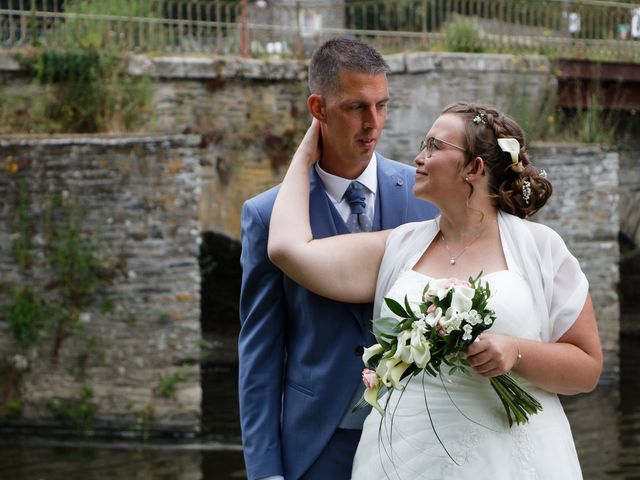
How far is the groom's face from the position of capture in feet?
9.53

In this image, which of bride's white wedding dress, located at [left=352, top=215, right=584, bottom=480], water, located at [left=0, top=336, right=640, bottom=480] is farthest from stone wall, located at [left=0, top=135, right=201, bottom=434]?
bride's white wedding dress, located at [left=352, top=215, right=584, bottom=480]

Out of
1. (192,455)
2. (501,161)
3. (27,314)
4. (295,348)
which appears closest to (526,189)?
(501,161)

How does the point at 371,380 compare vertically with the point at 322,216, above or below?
below

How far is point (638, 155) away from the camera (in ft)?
46.0

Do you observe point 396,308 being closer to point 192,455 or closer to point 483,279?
point 483,279

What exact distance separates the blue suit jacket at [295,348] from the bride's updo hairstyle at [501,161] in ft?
1.16

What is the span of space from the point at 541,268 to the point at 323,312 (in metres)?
0.59

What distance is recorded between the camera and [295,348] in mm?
3027

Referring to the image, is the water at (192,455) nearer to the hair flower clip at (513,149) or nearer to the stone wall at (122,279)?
the stone wall at (122,279)

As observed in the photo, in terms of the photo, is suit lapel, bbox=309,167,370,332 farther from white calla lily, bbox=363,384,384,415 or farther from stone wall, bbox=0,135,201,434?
stone wall, bbox=0,135,201,434

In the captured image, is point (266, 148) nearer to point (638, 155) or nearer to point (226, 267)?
point (226, 267)

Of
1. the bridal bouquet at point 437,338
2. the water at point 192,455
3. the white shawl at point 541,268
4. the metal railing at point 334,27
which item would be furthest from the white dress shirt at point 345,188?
the metal railing at point 334,27

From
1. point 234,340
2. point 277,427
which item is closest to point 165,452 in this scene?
point 234,340

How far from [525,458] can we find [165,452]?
6.82 metres
